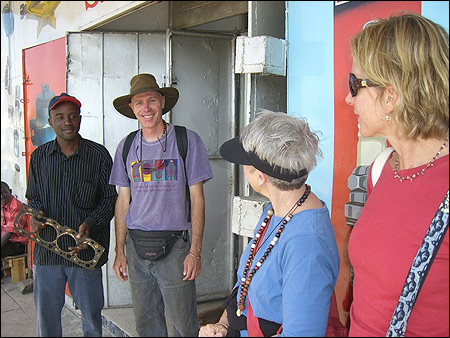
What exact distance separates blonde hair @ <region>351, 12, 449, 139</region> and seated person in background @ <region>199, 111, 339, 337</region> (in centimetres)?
25

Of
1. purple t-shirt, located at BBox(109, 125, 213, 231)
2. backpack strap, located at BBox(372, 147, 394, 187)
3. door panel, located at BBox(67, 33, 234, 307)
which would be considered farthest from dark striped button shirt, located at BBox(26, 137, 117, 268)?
backpack strap, located at BBox(372, 147, 394, 187)

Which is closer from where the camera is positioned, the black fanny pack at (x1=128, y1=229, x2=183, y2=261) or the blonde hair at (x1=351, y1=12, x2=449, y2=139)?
the blonde hair at (x1=351, y1=12, x2=449, y2=139)

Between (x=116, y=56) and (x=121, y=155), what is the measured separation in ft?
3.43

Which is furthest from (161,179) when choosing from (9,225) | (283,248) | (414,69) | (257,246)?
(414,69)

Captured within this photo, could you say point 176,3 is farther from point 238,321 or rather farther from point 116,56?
point 238,321

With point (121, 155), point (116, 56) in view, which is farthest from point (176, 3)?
point (121, 155)

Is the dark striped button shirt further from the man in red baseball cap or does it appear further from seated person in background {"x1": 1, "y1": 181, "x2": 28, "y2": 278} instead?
seated person in background {"x1": 1, "y1": 181, "x2": 28, "y2": 278}

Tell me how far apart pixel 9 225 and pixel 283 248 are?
1012 mm

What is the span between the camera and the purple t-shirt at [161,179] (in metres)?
1.77

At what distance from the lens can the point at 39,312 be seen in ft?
5.26

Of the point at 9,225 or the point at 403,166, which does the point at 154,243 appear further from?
the point at 403,166

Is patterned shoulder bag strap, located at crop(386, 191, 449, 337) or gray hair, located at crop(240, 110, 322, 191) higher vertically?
gray hair, located at crop(240, 110, 322, 191)

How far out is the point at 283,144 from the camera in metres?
0.98

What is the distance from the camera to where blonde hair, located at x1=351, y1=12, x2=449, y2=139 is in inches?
29.9
